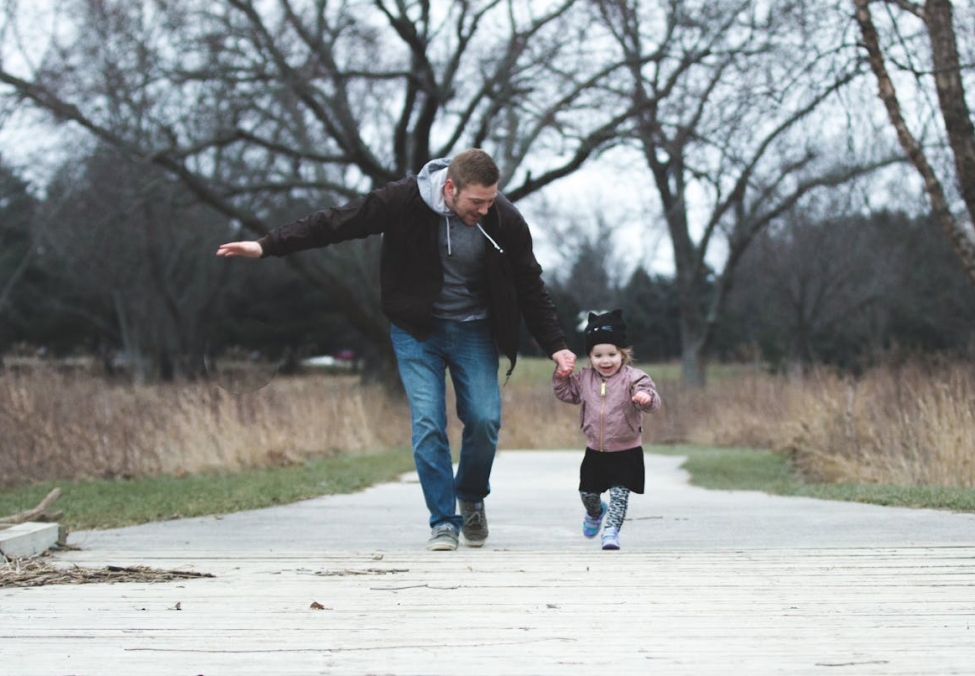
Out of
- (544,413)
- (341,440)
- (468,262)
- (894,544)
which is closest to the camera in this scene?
(894,544)

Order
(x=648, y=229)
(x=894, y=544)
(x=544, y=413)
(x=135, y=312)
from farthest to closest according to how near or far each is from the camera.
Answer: (x=135, y=312), (x=648, y=229), (x=544, y=413), (x=894, y=544)

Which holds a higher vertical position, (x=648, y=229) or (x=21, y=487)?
(x=648, y=229)

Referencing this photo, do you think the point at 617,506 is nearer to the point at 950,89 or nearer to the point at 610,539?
the point at 610,539

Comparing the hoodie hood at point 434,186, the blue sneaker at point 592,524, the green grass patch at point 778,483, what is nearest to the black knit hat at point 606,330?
the blue sneaker at point 592,524

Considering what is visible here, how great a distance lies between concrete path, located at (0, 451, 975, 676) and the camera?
11.5ft

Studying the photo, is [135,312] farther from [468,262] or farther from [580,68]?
[468,262]

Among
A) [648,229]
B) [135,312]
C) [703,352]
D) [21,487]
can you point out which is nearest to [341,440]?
[21,487]

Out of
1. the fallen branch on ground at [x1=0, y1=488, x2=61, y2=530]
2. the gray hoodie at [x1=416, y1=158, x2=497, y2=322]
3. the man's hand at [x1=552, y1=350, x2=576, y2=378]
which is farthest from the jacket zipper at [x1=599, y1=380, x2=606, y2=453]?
the fallen branch on ground at [x1=0, y1=488, x2=61, y2=530]

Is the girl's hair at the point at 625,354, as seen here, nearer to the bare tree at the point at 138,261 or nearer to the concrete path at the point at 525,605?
the concrete path at the point at 525,605

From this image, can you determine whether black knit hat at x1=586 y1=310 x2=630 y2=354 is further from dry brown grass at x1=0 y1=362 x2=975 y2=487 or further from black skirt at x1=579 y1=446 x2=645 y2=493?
dry brown grass at x1=0 y1=362 x2=975 y2=487

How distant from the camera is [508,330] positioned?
610 cm

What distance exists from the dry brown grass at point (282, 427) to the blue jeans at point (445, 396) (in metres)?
5.24

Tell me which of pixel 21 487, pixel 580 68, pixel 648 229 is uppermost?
pixel 580 68

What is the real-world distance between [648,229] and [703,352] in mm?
4570
